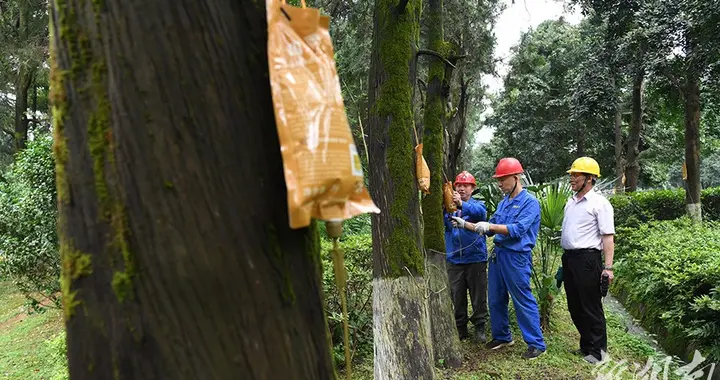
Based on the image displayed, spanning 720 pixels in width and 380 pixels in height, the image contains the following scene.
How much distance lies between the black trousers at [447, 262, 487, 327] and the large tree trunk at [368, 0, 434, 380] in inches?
74.1

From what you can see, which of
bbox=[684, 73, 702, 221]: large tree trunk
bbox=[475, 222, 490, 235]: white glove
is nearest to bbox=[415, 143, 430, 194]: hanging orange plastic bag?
bbox=[475, 222, 490, 235]: white glove

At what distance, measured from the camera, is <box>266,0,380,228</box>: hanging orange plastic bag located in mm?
967

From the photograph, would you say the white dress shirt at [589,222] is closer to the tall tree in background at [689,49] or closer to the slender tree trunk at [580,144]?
the tall tree in background at [689,49]

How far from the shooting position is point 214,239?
95cm

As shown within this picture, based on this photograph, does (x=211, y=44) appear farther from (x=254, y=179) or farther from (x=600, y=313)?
(x=600, y=313)

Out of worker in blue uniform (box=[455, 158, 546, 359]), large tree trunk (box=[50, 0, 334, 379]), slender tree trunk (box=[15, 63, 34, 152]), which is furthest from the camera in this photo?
slender tree trunk (box=[15, 63, 34, 152])

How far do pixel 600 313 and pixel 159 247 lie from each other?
183 inches

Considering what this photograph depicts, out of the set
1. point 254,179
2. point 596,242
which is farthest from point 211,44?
point 596,242

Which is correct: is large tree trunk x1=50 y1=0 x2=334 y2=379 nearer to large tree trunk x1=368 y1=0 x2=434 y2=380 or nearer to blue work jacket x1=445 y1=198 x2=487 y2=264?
large tree trunk x1=368 y1=0 x2=434 y2=380

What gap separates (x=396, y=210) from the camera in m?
3.62

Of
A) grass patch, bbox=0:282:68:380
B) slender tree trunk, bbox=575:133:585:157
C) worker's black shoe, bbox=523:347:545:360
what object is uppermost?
slender tree trunk, bbox=575:133:585:157

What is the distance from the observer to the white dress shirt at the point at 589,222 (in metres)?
4.54

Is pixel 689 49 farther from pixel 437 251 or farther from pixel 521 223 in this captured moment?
pixel 437 251

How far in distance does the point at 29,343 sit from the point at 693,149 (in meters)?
13.9
